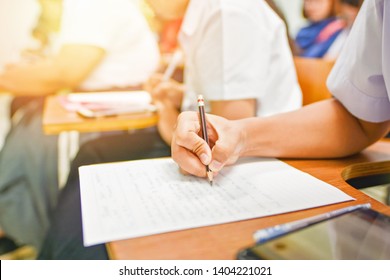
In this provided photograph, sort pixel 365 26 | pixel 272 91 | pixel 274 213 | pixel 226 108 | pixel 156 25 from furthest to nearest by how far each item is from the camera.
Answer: pixel 156 25, pixel 272 91, pixel 226 108, pixel 365 26, pixel 274 213

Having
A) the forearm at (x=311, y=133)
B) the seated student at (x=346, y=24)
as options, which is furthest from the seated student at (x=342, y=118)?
the seated student at (x=346, y=24)

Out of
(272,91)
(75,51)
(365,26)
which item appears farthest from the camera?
(75,51)

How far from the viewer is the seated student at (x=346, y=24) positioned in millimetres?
2207

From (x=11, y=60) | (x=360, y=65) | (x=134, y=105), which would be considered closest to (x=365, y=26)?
(x=360, y=65)

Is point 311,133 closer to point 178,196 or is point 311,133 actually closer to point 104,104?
point 178,196

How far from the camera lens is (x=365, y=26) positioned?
60 cm

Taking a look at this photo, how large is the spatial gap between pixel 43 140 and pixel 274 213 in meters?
1.27

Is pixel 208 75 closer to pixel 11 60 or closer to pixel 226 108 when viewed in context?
pixel 226 108

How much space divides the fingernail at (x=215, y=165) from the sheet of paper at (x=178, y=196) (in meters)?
0.01

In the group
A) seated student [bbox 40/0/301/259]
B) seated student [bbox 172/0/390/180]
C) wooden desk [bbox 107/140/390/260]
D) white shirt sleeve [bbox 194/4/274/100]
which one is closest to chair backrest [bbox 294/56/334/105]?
seated student [bbox 40/0/301/259]

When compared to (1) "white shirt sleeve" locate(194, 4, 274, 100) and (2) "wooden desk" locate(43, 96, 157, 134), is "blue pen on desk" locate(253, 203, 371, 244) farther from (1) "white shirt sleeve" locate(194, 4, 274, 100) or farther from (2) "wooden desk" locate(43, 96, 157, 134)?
(2) "wooden desk" locate(43, 96, 157, 134)

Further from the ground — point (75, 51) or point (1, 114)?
point (75, 51)

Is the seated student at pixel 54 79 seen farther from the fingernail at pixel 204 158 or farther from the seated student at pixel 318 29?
the seated student at pixel 318 29

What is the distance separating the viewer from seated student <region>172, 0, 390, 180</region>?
1.83 feet
